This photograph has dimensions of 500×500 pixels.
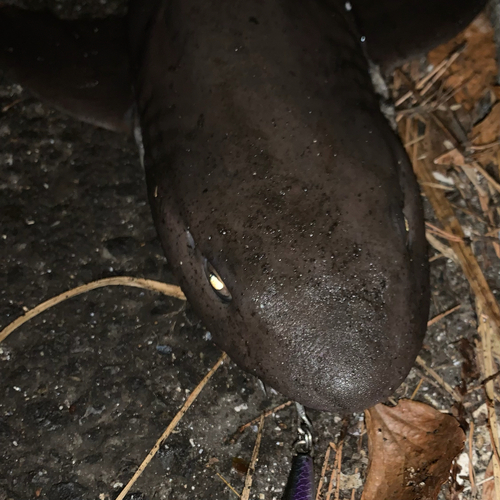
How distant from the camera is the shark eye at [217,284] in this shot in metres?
2.24

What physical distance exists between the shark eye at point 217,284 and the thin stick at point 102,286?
2.43 feet

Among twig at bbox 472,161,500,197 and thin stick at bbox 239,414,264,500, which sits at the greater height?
twig at bbox 472,161,500,197

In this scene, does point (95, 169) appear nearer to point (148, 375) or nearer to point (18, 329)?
point (18, 329)

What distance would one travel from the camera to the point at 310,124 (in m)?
2.32

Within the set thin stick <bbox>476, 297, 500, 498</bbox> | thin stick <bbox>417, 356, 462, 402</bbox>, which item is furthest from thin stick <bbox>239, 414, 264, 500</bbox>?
thin stick <bbox>476, 297, 500, 498</bbox>

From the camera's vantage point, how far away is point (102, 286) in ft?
9.96

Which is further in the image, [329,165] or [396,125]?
[396,125]

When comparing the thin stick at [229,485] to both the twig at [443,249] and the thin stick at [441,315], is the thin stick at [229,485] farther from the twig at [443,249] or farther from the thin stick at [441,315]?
the twig at [443,249]

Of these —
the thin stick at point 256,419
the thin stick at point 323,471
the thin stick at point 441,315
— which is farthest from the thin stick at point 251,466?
the thin stick at point 441,315

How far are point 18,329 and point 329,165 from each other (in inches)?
79.0

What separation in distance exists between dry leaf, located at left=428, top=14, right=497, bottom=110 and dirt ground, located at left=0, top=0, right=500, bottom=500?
75 cm

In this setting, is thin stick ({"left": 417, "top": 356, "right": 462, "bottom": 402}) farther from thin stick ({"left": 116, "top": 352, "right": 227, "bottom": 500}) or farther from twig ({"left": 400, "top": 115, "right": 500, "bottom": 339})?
thin stick ({"left": 116, "top": 352, "right": 227, "bottom": 500})

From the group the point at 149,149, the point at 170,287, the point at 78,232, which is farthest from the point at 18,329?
the point at 149,149

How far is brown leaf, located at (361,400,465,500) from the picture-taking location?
2709mm
